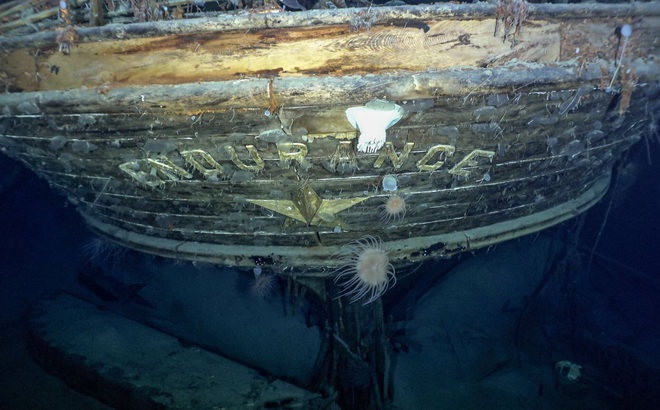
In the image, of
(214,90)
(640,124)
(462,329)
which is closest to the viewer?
(214,90)

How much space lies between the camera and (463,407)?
13.9ft

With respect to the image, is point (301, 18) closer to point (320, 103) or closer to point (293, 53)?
point (293, 53)

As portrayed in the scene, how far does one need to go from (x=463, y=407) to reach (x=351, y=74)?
4280 millimetres

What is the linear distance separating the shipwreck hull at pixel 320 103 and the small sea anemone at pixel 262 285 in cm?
275

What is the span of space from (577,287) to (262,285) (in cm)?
655

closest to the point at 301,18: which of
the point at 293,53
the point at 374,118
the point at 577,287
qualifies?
the point at 293,53

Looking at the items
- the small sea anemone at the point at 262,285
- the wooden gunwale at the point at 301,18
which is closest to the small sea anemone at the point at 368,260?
the wooden gunwale at the point at 301,18

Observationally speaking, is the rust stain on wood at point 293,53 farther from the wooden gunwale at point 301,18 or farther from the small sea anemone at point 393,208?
the small sea anemone at point 393,208

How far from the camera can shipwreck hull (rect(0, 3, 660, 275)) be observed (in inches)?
69.7

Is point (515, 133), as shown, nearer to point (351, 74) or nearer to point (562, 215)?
point (351, 74)

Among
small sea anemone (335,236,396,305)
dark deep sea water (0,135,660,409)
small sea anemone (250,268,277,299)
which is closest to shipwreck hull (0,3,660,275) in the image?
small sea anemone (335,236,396,305)

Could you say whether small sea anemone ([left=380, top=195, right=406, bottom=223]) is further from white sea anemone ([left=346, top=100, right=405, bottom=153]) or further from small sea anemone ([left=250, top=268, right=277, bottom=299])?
small sea anemone ([left=250, top=268, right=277, bottom=299])

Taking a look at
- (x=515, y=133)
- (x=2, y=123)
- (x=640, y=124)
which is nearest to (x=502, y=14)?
(x=515, y=133)

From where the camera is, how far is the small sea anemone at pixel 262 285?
5.21 metres
